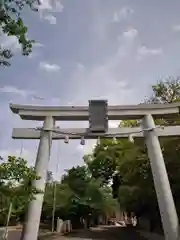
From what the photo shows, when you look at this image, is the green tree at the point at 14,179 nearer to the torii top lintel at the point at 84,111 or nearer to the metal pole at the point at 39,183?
the metal pole at the point at 39,183

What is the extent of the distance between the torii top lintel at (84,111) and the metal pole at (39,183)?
43 cm

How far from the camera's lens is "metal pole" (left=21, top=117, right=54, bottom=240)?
41.2 feet

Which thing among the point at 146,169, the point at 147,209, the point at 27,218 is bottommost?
the point at 27,218

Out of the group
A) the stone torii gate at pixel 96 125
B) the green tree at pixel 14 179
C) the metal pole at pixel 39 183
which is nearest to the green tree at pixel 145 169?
the stone torii gate at pixel 96 125

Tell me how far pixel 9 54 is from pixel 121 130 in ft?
33.1

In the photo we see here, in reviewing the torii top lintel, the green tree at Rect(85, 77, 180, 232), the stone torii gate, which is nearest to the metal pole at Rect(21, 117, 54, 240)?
the stone torii gate

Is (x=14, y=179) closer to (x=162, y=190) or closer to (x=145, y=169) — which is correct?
(x=162, y=190)

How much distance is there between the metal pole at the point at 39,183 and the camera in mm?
12555

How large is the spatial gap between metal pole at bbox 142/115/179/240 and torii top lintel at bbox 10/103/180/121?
683 millimetres

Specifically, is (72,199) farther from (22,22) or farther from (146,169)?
(22,22)

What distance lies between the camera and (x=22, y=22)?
450 centimetres

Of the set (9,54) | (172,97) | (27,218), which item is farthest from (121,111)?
(9,54)

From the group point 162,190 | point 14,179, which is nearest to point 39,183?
point 162,190

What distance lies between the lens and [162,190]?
13.0 meters
